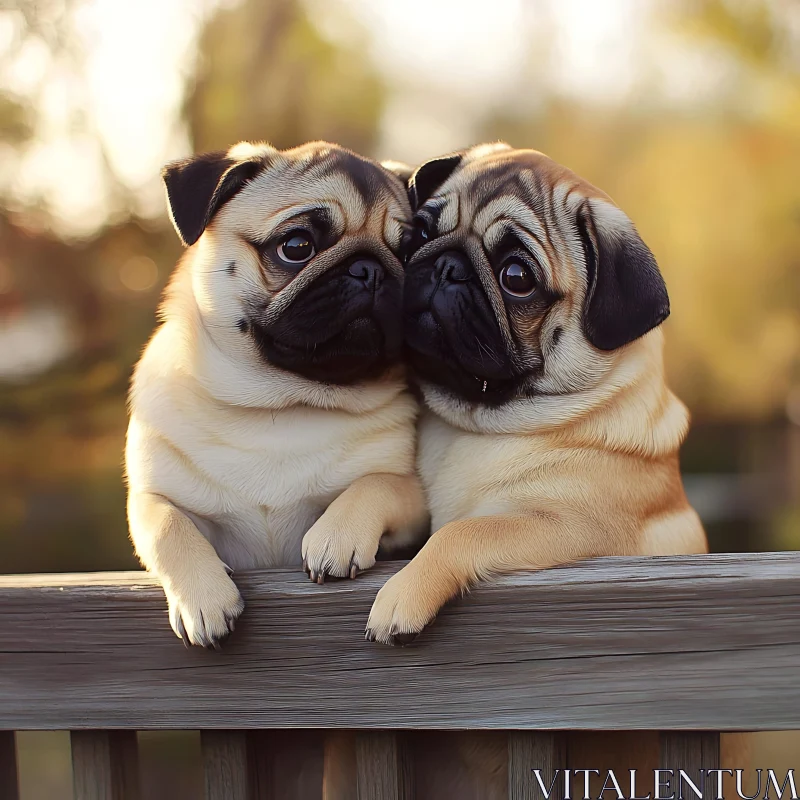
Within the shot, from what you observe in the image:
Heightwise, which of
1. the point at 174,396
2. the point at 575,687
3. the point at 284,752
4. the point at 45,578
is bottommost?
the point at 284,752

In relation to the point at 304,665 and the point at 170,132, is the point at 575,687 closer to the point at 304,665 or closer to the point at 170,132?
the point at 304,665

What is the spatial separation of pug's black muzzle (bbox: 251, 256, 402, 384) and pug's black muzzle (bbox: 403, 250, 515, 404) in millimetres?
53

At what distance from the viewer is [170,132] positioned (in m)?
3.87

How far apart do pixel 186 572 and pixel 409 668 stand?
46 cm

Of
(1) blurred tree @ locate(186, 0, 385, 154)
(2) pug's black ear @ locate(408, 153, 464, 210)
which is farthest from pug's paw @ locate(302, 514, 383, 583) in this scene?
(1) blurred tree @ locate(186, 0, 385, 154)

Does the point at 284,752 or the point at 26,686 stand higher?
the point at 26,686

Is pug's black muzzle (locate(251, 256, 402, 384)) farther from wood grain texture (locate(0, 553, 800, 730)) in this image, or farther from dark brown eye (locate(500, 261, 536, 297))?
wood grain texture (locate(0, 553, 800, 730))

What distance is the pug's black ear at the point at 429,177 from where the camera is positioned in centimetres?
222

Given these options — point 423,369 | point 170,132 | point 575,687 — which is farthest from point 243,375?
point 170,132

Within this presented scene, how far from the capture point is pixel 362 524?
1.65 m

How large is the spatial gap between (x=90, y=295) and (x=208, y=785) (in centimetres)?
300

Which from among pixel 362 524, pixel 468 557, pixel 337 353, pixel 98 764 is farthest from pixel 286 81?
pixel 98 764

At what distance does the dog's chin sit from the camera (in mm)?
1876

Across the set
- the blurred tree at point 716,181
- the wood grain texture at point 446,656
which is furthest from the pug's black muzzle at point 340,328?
the blurred tree at point 716,181
